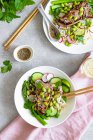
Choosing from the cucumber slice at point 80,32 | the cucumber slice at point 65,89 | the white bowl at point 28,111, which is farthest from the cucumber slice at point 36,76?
the cucumber slice at point 80,32

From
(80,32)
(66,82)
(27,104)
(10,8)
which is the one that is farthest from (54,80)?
(10,8)

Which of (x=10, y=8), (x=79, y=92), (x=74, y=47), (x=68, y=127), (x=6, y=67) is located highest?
(x=10, y=8)

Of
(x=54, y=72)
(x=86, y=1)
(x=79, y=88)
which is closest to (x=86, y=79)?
(x=79, y=88)

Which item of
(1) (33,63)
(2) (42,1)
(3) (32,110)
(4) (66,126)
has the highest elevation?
(2) (42,1)

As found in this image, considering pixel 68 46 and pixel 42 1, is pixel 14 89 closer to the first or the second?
pixel 68 46

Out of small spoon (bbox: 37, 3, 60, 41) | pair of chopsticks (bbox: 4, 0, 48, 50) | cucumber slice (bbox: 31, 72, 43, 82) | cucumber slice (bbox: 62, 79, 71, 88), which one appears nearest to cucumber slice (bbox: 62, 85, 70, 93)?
cucumber slice (bbox: 62, 79, 71, 88)

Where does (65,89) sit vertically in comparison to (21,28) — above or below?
below

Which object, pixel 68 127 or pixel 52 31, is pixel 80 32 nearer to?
pixel 52 31
